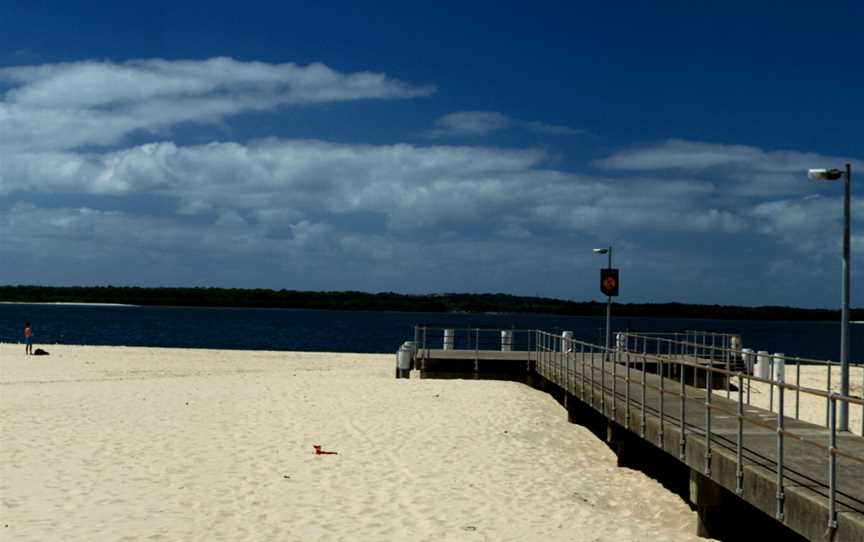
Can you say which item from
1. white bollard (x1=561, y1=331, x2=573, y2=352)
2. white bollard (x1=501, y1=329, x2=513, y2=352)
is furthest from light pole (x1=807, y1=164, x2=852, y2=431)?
white bollard (x1=501, y1=329, x2=513, y2=352)

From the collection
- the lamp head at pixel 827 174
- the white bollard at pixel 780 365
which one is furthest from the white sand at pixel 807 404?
the lamp head at pixel 827 174

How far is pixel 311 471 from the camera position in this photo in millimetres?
11914

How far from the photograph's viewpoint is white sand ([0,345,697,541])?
371 inches

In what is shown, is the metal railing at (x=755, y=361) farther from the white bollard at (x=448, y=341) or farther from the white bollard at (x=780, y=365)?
the white bollard at (x=448, y=341)

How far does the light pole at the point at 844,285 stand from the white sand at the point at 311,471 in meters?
2.96

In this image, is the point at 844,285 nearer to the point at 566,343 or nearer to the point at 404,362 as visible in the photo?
the point at 566,343

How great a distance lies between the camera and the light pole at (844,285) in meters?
12.1

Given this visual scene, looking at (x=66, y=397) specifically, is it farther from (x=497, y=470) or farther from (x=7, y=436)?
(x=497, y=470)

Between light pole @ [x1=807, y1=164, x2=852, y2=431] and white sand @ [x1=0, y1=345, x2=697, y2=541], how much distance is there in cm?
296

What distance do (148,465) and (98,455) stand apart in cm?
103

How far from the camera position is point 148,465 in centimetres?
1202

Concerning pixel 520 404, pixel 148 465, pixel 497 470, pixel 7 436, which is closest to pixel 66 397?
pixel 7 436

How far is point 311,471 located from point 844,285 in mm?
7770

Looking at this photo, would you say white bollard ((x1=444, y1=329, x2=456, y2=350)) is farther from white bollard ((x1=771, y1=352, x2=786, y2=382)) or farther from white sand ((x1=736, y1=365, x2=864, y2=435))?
white bollard ((x1=771, y1=352, x2=786, y2=382))
